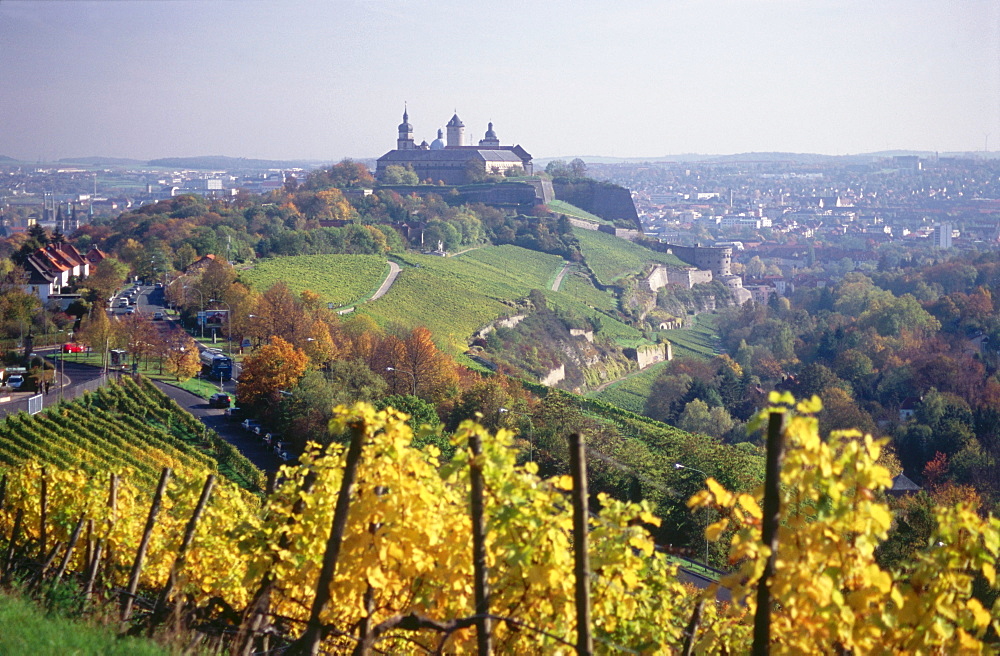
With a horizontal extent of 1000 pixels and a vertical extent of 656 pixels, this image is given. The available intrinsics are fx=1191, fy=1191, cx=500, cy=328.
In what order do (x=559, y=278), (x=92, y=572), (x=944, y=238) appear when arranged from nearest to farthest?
(x=92, y=572) < (x=559, y=278) < (x=944, y=238)

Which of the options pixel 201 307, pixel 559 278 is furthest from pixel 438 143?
pixel 201 307

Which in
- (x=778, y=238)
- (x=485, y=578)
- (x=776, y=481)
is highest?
(x=776, y=481)

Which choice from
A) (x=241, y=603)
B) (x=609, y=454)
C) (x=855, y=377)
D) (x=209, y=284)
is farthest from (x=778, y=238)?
(x=241, y=603)

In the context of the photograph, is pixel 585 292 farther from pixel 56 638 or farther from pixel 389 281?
pixel 56 638

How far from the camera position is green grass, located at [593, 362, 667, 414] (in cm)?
4558

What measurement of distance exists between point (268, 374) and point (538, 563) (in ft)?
75.7

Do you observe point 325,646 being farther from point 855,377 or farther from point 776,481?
point 855,377

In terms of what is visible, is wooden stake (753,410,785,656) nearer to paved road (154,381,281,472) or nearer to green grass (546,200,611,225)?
paved road (154,381,281,472)

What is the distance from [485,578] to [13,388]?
23.3 meters

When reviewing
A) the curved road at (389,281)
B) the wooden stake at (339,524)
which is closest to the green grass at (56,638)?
the wooden stake at (339,524)

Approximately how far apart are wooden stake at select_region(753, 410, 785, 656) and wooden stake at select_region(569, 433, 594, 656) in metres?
0.72

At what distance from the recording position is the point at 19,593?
7.75 m

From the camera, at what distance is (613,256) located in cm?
7825

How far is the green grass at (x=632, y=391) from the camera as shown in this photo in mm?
45575
